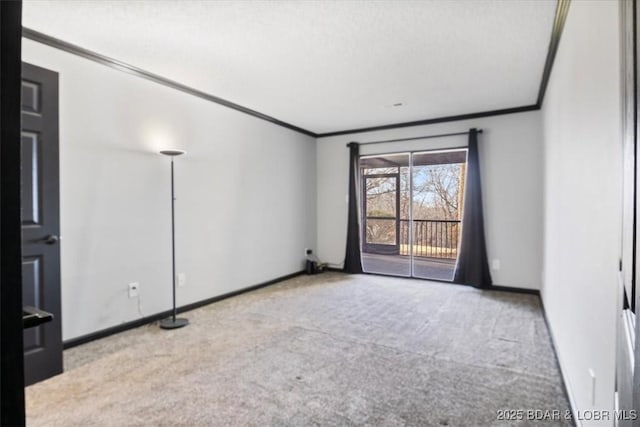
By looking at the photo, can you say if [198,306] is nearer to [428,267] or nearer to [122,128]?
[122,128]

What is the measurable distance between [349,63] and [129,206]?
93.7 inches

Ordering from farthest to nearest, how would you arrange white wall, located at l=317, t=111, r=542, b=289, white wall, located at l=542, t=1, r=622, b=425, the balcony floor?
the balcony floor → white wall, located at l=317, t=111, r=542, b=289 → white wall, located at l=542, t=1, r=622, b=425

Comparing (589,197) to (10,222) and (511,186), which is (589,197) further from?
(511,186)

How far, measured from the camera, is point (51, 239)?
2.39 metres

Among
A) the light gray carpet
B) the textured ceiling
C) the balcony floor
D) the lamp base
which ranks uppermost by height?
the textured ceiling

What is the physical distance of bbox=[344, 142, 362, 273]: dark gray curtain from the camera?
5734mm

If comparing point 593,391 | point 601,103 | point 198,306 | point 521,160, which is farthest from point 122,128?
point 521,160

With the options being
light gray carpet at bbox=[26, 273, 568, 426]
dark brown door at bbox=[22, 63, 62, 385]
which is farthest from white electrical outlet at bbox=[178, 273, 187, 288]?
dark brown door at bbox=[22, 63, 62, 385]

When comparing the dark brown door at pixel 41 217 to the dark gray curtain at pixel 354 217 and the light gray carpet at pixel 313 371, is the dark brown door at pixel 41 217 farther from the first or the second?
the dark gray curtain at pixel 354 217

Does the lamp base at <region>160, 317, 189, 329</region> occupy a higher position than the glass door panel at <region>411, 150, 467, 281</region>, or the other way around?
the glass door panel at <region>411, 150, 467, 281</region>

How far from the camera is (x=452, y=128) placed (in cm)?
504

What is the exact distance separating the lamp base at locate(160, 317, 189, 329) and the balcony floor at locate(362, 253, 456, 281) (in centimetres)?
320

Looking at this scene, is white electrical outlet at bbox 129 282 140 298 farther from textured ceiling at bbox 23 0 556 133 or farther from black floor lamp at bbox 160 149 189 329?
textured ceiling at bbox 23 0 556 133

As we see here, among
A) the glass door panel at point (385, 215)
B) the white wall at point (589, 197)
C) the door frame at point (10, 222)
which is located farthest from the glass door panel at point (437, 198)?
the door frame at point (10, 222)
